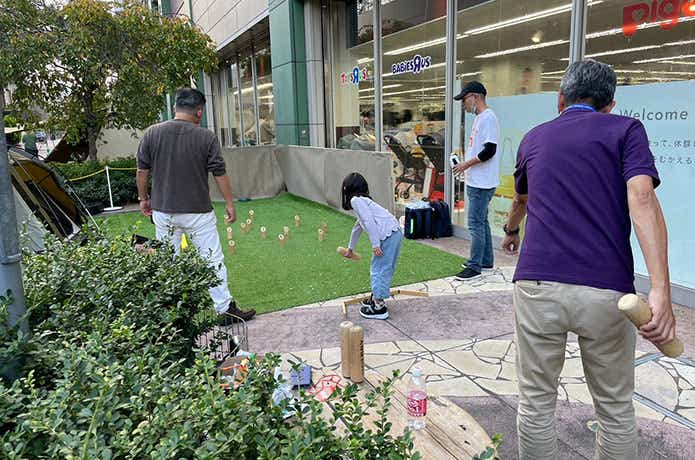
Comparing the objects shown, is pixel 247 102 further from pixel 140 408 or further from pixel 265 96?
pixel 140 408

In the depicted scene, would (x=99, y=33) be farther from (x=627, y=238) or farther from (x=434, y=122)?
(x=627, y=238)

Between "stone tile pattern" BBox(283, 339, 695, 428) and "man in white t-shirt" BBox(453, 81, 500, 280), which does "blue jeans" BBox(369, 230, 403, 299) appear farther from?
"man in white t-shirt" BBox(453, 81, 500, 280)

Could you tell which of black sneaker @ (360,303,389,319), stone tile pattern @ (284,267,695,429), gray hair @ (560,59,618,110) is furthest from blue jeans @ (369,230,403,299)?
gray hair @ (560,59,618,110)

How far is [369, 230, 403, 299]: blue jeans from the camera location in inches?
180

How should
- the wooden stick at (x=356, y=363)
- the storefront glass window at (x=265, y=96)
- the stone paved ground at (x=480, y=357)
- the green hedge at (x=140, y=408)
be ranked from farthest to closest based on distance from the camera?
the storefront glass window at (x=265, y=96), the stone paved ground at (x=480, y=357), the wooden stick at (x=356, y=363), the green hedge at (x=140, y=408)

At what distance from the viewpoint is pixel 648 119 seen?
4.84 metres

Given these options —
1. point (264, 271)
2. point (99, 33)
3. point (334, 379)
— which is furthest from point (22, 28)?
point (334, 379)

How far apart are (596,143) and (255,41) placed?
53.6ft

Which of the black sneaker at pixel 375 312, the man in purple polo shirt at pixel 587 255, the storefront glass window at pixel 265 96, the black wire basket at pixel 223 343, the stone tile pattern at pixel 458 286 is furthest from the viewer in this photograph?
the storefront glass window at pixel 265 96

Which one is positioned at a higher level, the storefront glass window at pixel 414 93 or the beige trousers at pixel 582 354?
the storefront glass window at pixel 414 93

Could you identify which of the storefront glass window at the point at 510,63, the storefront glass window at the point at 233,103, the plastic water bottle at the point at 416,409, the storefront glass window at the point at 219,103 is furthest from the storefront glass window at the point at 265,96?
the plastic water bottle at the point at 416,409

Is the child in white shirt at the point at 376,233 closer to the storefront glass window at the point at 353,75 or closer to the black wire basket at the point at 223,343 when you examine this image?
the black wire basket at the point at 223,343

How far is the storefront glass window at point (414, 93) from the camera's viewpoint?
27.4 feet

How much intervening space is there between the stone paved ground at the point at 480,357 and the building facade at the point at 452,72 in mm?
1684
